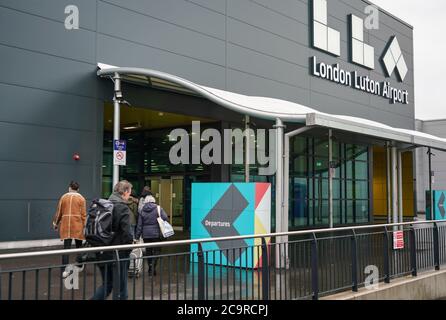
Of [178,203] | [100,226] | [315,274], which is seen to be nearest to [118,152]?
[100,226]

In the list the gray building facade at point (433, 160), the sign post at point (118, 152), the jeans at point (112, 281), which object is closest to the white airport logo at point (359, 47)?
the sign post at point (118, 152)

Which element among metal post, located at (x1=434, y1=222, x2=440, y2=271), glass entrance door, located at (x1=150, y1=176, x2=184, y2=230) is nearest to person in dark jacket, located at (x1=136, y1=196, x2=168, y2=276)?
metal post, located at (x1=434, y1=222, x2=440, y2=271)

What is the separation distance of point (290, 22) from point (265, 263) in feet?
52.0

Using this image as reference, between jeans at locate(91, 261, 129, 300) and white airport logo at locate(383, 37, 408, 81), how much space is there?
82.3 feet

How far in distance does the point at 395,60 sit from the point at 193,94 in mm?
16548

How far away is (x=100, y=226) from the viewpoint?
650 cm

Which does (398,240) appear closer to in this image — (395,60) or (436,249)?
(436,249)

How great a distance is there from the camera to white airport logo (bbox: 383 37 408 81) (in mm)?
27641

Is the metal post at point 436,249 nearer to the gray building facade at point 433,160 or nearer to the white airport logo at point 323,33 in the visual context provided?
the white airport logo at point 323,33

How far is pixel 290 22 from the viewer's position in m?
20.6

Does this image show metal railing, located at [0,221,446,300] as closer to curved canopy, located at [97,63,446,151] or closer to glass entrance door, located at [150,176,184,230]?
curved canopy, located at [97,63,446,151]

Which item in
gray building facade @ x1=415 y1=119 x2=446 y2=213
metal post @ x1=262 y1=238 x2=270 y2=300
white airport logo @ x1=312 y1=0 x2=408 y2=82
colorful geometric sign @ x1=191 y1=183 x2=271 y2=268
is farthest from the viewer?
gray building facade @ x1=415 y1=119 x2=446 y2=213

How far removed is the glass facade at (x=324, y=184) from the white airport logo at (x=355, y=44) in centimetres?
412

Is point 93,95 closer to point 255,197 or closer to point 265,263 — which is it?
point 255,197
